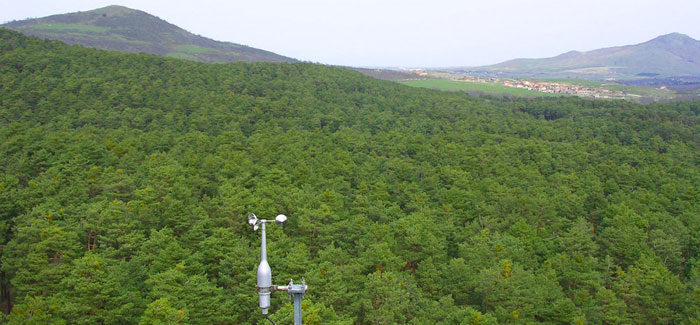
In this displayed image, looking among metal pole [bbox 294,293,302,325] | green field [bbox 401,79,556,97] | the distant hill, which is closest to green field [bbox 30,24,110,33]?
the distant hill

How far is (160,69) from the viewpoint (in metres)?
70.0

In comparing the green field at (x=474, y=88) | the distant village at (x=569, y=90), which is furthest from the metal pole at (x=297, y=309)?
the distant village at (x=569, y=90)

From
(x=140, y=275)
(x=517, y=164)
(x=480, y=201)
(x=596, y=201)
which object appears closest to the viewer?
(x=140, y=275)

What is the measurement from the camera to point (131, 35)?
422ft

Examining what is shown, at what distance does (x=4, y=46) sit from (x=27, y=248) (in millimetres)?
59196

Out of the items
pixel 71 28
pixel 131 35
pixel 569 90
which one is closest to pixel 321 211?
pixel 569 90

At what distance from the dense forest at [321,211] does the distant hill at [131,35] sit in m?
55.9

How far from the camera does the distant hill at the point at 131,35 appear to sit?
115m

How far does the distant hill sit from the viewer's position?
115 meters

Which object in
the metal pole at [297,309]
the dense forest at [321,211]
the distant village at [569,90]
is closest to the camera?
the metal pole at [297,309]

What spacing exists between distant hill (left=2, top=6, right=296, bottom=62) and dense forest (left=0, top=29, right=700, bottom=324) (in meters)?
55.9

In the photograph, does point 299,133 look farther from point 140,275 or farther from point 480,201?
point 140,275

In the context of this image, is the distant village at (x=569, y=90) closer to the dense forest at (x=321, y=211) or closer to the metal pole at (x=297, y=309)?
the dense forest at (x=321, y=211)

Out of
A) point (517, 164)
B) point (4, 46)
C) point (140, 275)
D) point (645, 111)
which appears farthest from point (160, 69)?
point (645, 111)
